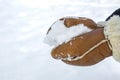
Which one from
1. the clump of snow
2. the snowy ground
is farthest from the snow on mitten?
the snowy ground

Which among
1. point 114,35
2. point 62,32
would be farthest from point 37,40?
point 114,35

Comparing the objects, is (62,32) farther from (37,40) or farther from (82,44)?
(37,40)

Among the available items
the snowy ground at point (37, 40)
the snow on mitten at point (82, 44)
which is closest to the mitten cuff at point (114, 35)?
the snow on mitten at point (82, 44)

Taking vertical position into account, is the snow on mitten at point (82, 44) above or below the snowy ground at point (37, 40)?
above

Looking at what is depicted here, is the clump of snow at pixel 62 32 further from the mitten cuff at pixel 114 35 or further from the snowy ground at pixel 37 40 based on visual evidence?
the snowy ground at pixel 37 40

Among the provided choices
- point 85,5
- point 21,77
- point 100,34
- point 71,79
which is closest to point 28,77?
point 21,77

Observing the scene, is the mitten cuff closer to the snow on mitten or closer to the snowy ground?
the snow on mitten

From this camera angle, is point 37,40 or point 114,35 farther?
point 37,40
